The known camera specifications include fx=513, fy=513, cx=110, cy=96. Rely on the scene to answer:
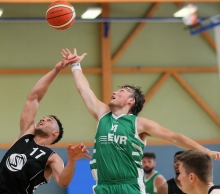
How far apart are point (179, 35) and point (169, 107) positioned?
213 cm

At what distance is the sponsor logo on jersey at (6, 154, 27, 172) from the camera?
243 inches

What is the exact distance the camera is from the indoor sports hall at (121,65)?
45.7 feet

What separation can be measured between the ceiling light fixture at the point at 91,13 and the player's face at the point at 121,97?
288 inches

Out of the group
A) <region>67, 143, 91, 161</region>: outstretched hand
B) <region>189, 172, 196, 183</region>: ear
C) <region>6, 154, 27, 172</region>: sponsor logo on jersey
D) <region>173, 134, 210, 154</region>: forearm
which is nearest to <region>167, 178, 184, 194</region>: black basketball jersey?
<region>6, 154, 27, 172</region>: sponsor logo on jersey

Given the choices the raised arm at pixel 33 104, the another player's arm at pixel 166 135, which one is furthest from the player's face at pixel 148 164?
the another player's arm at pixel 166 135

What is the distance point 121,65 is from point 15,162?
866cm

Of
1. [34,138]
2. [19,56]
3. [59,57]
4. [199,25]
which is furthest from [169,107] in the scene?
[34,138]

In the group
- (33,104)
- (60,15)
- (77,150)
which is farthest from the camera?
(60,15)

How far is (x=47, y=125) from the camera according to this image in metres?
6.61

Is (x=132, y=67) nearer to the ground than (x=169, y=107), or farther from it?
farther from it

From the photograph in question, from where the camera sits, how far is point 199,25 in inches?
557

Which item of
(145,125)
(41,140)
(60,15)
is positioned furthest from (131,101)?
(60,15)

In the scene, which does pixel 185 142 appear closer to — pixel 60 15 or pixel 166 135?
pixel 166 135

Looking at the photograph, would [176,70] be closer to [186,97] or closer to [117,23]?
[186,97]
